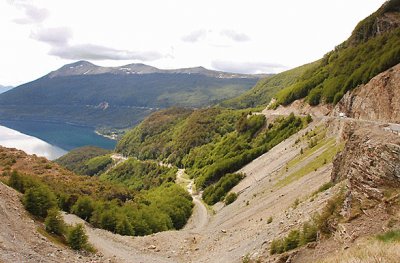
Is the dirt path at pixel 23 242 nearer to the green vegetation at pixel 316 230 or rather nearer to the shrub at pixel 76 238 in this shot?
the shrub at pixel 76 238

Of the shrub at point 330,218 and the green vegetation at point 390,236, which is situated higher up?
the green vegetation at point 390,236

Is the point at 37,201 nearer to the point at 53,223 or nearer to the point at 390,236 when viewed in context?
the point at 53,223

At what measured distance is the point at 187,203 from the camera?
288 ft

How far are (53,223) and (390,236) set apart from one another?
29.2 meters

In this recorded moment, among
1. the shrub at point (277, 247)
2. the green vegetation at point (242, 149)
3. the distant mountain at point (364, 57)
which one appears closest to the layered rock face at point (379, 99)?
the distant mountain at point (364, 57)

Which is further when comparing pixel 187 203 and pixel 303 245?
pixel 187 203

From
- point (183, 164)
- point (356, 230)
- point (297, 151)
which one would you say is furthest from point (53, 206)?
point (183, 164)

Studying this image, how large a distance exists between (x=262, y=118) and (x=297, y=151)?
54.8m

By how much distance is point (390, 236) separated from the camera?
1733 cm

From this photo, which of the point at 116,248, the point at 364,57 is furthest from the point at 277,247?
the point at 364,57

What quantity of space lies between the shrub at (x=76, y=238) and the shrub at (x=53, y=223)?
5.87 ft

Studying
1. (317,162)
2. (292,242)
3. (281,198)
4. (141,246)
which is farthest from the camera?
(317,162)

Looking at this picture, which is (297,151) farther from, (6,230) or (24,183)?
(6,230)

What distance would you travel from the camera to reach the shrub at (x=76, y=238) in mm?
33875
